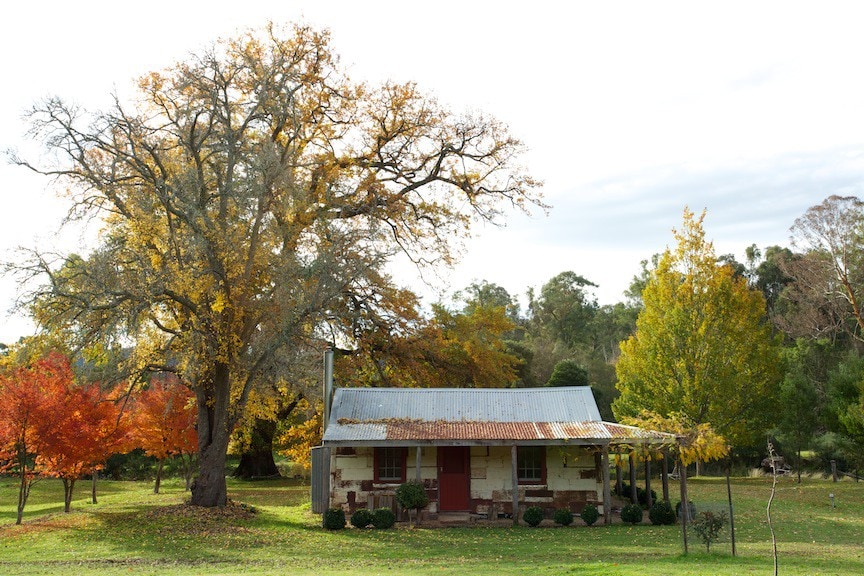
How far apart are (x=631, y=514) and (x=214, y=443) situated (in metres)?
13.3

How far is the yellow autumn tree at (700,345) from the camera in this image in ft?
111

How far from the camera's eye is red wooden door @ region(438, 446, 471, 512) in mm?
24109

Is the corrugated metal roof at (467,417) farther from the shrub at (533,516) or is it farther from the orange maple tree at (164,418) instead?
the orange maple tree at (164,418)


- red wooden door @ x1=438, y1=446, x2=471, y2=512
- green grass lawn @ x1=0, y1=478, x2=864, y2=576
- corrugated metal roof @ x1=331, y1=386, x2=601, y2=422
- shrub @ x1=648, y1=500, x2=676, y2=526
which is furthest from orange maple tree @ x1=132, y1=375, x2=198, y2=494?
shrub @ x1=648, y1=500, x2=676, y2=526

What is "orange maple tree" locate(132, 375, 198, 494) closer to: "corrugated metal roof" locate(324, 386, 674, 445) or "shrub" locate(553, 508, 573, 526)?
"corrugated metal roof" locate(324, 386, 674, 445)

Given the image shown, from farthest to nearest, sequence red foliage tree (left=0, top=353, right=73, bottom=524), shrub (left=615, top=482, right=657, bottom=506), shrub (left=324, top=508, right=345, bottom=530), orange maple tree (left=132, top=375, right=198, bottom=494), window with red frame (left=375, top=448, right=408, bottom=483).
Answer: orange maple tree (left=132, top=375, right=198, bottom=494) → shrub (left=615, top=482, right=657, bottom=506) → window with red frame (left=375, top=448, right=408, bottom=483) → red foliage tree (left=0, top=353, right=73, bottom=524) → shrub (left=324, top=508, right=345, bottom=530)

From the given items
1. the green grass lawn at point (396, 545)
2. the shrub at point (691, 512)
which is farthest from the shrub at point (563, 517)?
the shrub at point (691, 512)

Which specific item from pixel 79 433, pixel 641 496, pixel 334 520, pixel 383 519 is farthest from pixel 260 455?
pixel 641 496

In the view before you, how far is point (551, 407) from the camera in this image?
84.8ft

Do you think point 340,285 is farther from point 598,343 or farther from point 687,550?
point 598,343

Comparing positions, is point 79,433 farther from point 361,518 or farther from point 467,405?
point 467,405

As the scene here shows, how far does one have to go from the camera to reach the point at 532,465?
24344mm

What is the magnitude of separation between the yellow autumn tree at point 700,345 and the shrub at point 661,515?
11.4 meters

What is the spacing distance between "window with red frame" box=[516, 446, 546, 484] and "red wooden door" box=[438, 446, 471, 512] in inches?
61.7
